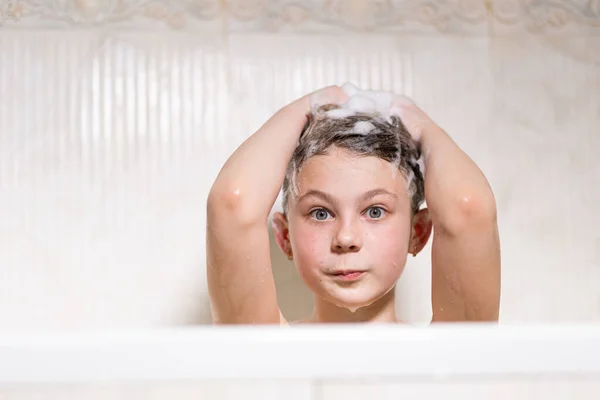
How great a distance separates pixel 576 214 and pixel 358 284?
2.13 feet

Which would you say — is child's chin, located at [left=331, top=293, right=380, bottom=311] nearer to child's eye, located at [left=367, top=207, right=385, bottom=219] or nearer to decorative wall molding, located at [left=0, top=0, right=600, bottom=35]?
child's eye, located at [left=367, top=207, right=385, bottom=219]

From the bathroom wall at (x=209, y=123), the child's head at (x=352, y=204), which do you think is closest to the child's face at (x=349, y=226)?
the child's head at (x=352, y=204)

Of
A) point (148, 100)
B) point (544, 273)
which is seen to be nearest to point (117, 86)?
point (148, 100)

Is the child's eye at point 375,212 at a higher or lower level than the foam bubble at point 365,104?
lower

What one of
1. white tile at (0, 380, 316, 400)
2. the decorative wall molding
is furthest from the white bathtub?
the decorative wall molding

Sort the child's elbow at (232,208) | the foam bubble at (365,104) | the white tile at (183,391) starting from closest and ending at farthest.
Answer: the white tile at (183,391), the child's elbow at (232,208), the foam bubble at (365,104)

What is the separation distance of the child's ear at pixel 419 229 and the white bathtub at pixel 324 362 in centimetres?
55

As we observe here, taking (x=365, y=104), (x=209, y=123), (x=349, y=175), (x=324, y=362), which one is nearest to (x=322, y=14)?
(x=209, y=123)

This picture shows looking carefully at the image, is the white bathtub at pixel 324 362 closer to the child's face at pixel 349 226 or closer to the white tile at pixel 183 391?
the white tile at pixel 183 391

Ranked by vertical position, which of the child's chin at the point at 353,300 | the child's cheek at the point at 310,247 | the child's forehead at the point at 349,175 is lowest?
the child's chin at the point at 353,300

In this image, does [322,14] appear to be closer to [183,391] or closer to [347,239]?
[347,239]

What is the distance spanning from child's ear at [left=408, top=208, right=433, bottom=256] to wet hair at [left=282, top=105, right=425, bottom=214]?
20mm

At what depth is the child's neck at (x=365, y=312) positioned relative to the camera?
97 cm

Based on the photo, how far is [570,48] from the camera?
140 centimetres
